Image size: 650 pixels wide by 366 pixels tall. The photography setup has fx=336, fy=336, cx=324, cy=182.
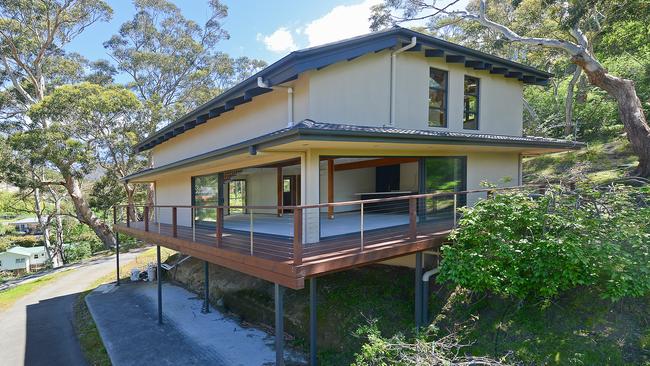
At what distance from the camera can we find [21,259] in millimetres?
34094

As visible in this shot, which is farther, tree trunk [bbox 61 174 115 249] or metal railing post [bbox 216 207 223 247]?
tree trunk [bbox 61 174 115 249]

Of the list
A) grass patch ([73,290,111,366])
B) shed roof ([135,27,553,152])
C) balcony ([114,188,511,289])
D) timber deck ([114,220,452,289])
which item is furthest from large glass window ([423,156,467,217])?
grass patch ([73,290,111,366])

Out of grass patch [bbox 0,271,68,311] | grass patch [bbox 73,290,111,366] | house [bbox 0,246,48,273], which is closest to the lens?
grass patch [bbox 73,290,111,366]

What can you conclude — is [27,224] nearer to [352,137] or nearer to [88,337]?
[88,337]

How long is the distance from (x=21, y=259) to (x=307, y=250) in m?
41.9

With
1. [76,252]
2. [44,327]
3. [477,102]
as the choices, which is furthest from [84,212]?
[477,102]

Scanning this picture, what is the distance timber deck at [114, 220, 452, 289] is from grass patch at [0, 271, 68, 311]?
12428 mm

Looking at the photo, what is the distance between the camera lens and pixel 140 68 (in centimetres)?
2895

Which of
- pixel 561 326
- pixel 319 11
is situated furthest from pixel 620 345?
pixel 319 11

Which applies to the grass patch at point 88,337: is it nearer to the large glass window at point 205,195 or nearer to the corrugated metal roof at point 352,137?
the large glass window at point 205,195

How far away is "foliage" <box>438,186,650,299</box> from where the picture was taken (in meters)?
5.39

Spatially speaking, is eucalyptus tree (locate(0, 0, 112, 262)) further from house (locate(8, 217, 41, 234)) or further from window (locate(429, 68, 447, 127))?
house (locate(8, 217, 41, 234))

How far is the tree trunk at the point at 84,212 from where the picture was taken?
2281 centimetres

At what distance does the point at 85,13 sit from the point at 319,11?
18.0 metres
